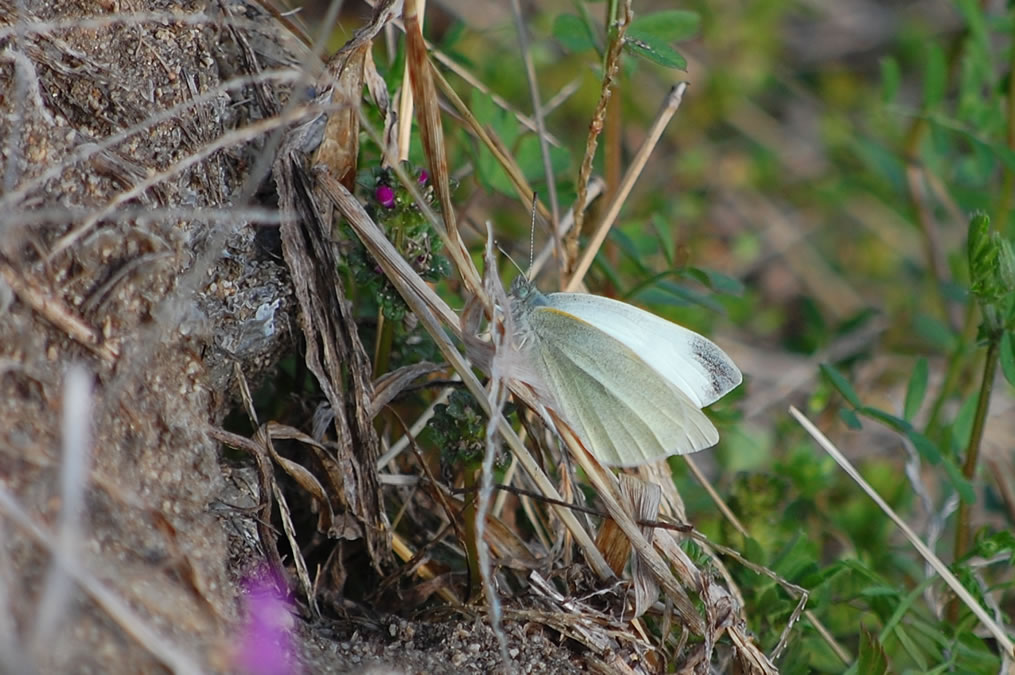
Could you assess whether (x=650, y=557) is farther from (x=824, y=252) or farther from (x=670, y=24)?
(x=824, y=252)

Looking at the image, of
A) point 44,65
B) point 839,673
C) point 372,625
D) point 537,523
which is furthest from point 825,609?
point 44,65

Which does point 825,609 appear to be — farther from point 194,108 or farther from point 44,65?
point 44,65

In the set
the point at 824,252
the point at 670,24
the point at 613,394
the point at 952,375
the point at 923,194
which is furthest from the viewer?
the point at 824,252

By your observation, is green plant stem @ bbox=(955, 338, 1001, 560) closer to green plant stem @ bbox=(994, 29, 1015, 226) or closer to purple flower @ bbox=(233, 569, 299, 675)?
green plant stem @ bbox=(994, 29, 1015, 226)

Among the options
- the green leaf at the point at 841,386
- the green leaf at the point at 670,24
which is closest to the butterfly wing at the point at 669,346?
the green leaf at the point at 841,386

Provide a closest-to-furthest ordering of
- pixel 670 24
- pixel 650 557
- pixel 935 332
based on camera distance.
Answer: pixel 650 557 → pixel 670 24 → pixel 935 332

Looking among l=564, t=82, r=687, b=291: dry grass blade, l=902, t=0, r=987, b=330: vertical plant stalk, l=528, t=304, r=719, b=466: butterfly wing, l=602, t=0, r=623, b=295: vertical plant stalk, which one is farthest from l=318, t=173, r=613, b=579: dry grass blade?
l=902, t=0, r=987, b=330: vertical plant stalk

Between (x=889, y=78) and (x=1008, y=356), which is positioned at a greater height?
(x=889, y=78)

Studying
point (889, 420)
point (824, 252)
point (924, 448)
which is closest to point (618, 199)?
point (889, 420)
